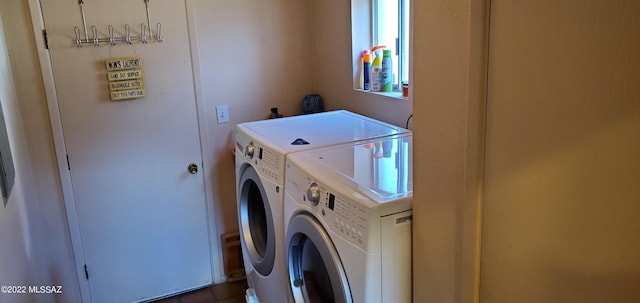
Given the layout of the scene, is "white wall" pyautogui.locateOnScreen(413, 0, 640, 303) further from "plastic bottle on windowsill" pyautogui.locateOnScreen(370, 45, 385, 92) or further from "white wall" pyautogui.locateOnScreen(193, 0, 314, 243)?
"white wall" pyautogui.locateOnScreen(193, 0, 314, 243)

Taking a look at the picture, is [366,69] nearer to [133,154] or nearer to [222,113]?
[222,113]

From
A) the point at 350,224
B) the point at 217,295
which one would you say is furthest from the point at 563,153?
the point at 217,295

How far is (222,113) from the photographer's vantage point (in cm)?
259

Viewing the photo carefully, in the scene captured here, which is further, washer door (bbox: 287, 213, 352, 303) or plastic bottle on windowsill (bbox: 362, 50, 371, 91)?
plastic bottle on windowsill (bbox: 362, 50, 371, 91)

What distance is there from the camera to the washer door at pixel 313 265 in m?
1.29

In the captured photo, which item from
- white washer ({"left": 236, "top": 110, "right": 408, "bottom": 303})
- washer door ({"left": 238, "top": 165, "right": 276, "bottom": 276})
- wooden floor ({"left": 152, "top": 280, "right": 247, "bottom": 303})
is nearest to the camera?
white washer ({"left": 236, "top": 110, "right": 408, "bottom": 303})

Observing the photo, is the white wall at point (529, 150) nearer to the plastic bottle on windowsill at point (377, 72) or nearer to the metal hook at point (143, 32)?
the plastic bottle on windowsill at point (377, 72)

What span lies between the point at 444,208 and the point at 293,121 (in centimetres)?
129

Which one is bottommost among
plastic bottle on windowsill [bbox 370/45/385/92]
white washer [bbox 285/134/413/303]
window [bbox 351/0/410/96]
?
white washer [bbox 285/134/413/303]

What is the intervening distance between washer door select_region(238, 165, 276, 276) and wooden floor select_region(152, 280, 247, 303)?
639 millimetres

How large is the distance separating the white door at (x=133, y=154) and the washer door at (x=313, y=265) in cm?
116

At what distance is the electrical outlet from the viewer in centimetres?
258

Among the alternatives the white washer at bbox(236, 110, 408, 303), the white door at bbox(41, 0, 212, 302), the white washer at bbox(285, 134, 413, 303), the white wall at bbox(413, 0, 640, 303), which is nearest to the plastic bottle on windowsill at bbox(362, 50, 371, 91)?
the white washer at bbox(236, 110, 408, 303)

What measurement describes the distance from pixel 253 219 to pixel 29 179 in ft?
3.48
